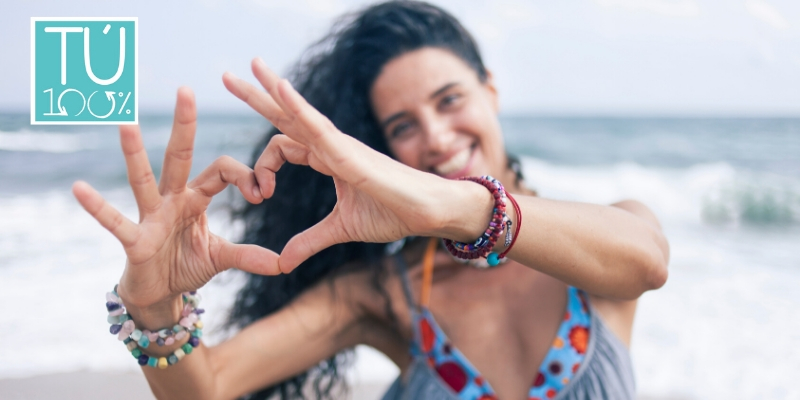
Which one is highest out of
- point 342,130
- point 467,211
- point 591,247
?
point 467,211

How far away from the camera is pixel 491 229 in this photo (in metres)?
1.25

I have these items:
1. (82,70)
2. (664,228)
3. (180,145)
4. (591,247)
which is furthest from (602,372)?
(664,228)

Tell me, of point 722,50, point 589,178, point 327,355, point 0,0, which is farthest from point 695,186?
point 0,0

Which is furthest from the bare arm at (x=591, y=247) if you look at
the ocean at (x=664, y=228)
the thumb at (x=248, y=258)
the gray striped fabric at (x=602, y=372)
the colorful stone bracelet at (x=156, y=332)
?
the ocean at (x=664, y=228)

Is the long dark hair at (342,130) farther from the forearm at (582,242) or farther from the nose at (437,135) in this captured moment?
the forearm at (582,242)

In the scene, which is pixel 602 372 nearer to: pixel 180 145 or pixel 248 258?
pixel 248 258

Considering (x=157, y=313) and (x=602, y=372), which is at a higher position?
(x=157, y=313)

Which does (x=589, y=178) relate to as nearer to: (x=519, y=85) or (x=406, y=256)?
(x=519, y=85)

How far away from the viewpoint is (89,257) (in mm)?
5730

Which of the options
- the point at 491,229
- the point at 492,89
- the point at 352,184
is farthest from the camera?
the point at 492,89

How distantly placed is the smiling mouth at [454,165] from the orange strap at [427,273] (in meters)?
0.30

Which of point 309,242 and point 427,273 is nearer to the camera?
point 309,242

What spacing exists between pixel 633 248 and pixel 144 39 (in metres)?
10.7

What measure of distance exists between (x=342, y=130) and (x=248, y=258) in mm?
1050
